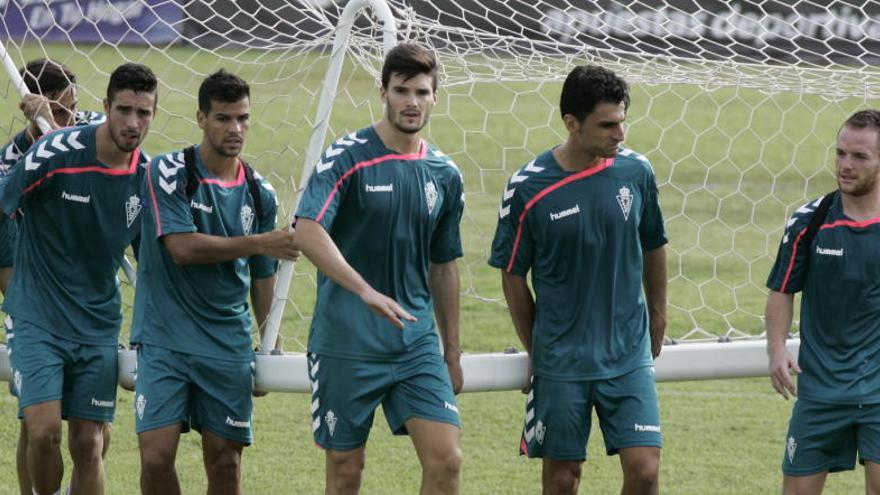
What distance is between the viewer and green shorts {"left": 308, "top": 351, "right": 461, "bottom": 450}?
5.76 metres

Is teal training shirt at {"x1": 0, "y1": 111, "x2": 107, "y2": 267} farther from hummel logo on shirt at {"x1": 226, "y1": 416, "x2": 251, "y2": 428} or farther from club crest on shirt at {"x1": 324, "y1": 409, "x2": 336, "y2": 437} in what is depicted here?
club crest on shirt at {"x1": 324, "y1": 409, "x2": 336, "y2": 437}

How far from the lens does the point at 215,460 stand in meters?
6.22

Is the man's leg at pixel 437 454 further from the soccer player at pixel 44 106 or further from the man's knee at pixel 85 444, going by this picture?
the soccer player at pixel 44 106

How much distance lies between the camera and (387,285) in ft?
19.0

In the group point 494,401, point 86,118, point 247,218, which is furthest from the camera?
point 494,401

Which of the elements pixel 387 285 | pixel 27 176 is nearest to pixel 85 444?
pixel 27 176

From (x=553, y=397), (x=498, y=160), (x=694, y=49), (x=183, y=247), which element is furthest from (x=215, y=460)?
(x=498, y=160)

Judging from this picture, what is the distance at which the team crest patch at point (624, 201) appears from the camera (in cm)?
590

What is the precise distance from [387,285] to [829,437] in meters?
1.79

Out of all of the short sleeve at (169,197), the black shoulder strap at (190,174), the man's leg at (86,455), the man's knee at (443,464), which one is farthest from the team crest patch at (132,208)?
the man's knee at (443,464)

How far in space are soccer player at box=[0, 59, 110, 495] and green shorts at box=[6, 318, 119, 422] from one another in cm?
53

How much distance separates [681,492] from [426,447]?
2.31 meters

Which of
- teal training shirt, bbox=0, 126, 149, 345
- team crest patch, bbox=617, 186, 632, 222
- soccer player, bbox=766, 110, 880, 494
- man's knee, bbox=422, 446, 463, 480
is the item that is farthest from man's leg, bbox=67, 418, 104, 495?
soccer player, bbox=766, 110, 880, 494

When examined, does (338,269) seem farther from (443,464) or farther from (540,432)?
(540,432)
